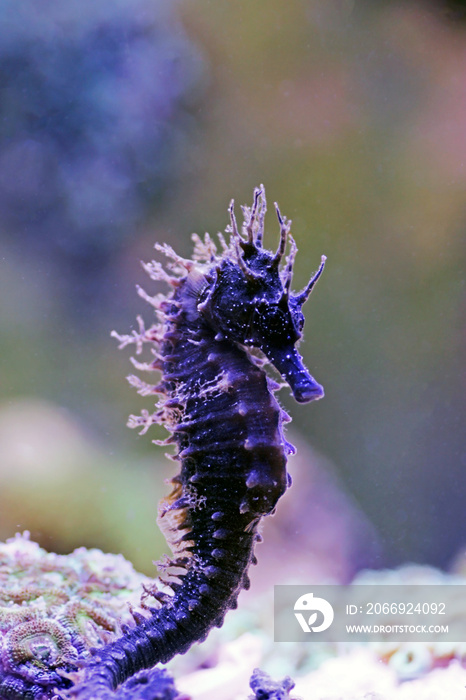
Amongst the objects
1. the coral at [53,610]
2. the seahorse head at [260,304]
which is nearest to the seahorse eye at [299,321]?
the seahorse head at [260,304]

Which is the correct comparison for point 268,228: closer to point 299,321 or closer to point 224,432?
point 299,321

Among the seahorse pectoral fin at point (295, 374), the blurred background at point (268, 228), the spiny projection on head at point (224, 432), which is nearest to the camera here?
the seahorse pectoral fin at point (295, 374)

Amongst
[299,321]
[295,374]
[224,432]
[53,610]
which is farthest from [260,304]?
[53,610]

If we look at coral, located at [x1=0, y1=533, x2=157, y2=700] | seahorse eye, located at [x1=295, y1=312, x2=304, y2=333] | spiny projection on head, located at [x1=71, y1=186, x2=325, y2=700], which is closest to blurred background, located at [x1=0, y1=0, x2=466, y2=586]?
coral, located at [x1=0, y1=533, x2=157, y2=700]

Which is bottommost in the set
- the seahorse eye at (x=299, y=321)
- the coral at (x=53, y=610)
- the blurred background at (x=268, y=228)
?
the coral at (x=53, y=610)

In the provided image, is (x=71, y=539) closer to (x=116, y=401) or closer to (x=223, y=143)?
(x=116, y=401)

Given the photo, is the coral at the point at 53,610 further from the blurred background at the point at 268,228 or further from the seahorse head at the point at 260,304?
the seahorse head at the point at 260,304
